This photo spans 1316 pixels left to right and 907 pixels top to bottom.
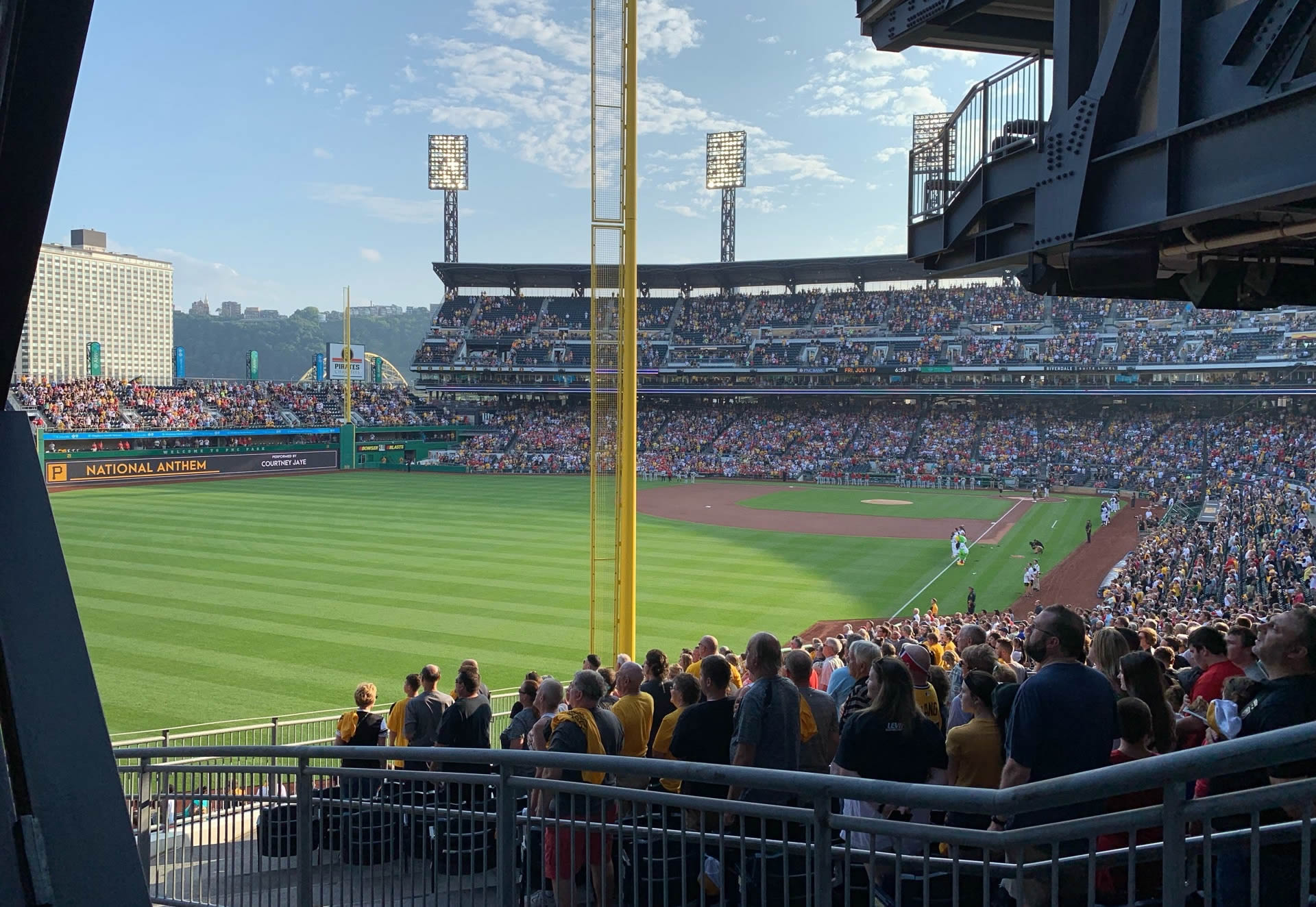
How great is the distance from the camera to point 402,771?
4516 millimetres

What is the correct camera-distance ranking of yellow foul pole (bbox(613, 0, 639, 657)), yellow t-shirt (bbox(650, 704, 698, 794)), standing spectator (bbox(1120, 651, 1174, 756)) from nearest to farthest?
standing spectator (bbox(1120, 651, 1174, 756)), yellow t-shirt (bbox(650, 704, 698, 794)), yellow foul pole (bbox(613, 0, 639, 657))

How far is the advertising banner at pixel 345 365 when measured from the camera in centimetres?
7225

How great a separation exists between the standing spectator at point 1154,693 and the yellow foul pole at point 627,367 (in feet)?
26.9

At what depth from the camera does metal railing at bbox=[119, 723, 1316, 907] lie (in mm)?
2645

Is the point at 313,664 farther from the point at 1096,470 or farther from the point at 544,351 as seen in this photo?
the point at 544,351

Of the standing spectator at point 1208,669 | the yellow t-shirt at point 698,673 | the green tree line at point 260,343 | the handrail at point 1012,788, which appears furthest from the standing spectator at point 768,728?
the green tree line at point 260,343

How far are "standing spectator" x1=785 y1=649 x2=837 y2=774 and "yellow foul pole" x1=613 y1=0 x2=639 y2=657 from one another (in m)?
6.74

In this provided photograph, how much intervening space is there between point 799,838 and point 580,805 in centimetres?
123

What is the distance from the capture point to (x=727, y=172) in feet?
255

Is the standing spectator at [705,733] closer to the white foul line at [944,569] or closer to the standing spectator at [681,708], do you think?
the standing spectator at [681,708]

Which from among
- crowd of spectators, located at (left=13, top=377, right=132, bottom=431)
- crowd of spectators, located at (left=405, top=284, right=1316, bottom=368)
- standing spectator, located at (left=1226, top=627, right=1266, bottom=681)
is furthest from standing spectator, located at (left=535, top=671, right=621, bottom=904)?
crowd of spectators, located at (left=405, top=284, right=1316, bottom=368)

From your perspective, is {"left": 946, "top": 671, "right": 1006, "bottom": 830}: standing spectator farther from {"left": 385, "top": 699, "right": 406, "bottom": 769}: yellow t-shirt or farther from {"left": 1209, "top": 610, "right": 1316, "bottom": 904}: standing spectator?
{"left": 385, "top": 699, "right": 406, "bottom": 769}: yellow t-shirt

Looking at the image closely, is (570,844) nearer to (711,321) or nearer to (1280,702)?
(1280,702)

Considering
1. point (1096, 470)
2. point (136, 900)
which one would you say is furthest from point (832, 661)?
point (1096, 470)
